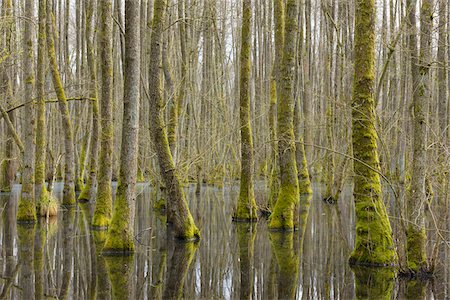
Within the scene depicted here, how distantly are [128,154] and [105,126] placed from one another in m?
3.44

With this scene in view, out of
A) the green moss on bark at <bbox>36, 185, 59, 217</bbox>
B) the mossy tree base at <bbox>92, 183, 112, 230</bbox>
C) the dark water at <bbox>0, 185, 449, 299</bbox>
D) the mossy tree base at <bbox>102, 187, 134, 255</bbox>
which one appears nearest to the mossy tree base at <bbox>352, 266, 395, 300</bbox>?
the dark water at <bbox>0, 185, 449, 299</bbox>

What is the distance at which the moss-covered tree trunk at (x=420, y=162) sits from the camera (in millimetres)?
7344

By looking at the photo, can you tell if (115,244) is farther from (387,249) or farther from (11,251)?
(387,249)

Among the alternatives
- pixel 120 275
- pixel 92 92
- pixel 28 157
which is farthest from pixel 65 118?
pixel 120 275

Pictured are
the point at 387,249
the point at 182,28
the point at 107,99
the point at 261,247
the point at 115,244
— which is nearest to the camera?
the point at 387,249

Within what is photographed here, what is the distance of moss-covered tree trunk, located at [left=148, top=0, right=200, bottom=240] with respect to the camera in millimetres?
10484

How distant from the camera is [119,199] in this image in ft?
29.6

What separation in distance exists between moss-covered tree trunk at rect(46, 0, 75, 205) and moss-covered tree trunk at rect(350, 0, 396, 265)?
1042 centimetres

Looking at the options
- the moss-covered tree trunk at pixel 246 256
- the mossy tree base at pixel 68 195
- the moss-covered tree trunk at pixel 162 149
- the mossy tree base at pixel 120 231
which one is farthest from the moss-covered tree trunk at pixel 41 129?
the mossy tree base at pixel 120 231

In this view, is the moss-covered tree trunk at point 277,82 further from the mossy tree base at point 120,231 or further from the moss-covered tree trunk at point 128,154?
the mossy tree base at point 120,231

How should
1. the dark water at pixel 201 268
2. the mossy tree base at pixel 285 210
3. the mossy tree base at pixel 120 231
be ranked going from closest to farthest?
the dark water at pixel 201 268, the mossy tree base at pixel 120 231, the mossy tree base at pixel 285 210

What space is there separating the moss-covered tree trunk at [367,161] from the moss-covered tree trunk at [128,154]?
12.2 ft

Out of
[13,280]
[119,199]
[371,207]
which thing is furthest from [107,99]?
[371,207]

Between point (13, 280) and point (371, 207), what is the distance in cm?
521
